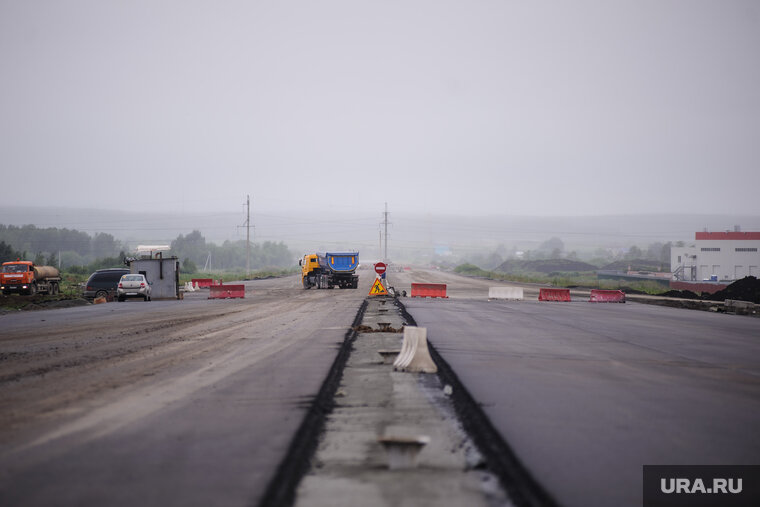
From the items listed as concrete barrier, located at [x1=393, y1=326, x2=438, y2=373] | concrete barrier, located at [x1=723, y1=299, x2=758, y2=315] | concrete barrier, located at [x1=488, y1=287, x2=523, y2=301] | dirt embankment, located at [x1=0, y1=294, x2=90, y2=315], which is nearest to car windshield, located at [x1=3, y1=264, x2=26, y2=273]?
dirt embankment, located at [x1=0, y1=294, x2=90, y2=315]

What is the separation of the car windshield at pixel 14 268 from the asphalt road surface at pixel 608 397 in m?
29.9

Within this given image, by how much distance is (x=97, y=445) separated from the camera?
714cm

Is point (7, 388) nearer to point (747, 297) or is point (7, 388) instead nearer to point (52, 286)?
point (52, 286)

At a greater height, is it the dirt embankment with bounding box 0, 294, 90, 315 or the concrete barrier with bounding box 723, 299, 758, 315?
the concrete barrier with bounding box 723, 299, 758, 315

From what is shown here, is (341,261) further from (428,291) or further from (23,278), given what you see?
(23,278)

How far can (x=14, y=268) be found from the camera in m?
40.4

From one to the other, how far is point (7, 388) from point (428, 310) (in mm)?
19682

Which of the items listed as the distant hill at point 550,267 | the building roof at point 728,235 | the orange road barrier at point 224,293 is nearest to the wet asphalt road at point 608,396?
the orange road barrier at point 224,293

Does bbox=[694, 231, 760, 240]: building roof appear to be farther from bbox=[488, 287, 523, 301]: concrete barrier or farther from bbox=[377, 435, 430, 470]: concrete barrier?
bbox=[377, 435, 430, 470]: concrete barrier

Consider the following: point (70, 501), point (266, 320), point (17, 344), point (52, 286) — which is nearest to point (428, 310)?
point (266, 320)

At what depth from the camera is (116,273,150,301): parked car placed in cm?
Result: 3469

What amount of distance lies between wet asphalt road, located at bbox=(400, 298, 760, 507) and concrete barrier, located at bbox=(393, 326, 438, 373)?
627 millimetres

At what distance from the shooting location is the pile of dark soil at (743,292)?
3891 centimetres

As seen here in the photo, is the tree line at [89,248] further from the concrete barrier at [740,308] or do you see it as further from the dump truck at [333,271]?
the concrete barrier at [740,308]
